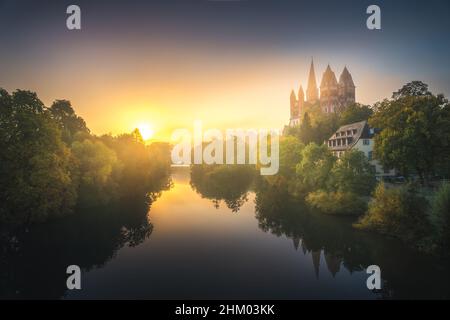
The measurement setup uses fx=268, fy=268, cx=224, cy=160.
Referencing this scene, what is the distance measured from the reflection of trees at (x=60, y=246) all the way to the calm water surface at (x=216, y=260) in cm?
7

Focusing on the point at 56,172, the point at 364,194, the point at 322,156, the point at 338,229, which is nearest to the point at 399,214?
the point at 338,229

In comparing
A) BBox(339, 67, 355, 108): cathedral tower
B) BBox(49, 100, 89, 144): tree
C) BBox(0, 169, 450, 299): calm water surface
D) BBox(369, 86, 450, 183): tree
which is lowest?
BBox(0, 169, 450, 299): calm water surface

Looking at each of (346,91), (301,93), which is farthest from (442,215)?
(301,93)

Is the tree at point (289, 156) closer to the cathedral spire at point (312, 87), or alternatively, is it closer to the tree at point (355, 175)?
the tree at point (355, 175)

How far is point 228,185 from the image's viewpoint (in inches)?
2189

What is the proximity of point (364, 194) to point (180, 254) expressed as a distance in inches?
816

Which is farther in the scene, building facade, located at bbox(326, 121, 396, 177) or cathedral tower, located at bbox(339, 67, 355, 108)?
cathedral tower, located at bbox(339, 67, 355, 108)

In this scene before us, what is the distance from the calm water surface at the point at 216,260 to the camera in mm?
14789

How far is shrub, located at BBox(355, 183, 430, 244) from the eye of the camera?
19.7 metres

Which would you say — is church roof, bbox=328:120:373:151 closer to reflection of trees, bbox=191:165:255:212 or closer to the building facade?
the building facade

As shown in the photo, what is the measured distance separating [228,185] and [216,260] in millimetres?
36756

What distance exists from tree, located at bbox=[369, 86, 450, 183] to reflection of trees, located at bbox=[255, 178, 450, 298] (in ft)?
27.4

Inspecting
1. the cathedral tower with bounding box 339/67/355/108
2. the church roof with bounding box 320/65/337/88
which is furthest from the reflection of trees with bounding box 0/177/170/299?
the church roof with bounding box 320/65/337/88

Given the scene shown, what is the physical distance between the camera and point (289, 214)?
100.0 feet
